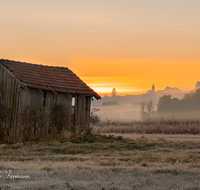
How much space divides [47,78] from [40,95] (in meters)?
2.16

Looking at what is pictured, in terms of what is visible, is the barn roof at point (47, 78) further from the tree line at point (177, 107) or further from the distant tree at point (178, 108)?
the distant tree at point (178, 108)

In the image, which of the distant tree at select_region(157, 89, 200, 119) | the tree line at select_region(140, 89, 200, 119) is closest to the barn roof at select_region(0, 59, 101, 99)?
the tree line at select_region(140, 89, 200, 119)

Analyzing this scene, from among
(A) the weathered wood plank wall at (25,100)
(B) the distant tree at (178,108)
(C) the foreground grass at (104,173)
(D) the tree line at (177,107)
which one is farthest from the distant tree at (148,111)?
(C) the foreground grass at (104,173)

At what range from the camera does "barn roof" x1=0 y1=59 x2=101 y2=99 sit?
719 inches

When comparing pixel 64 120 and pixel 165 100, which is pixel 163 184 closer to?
pixel 64 120

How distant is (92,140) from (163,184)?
9491 mm

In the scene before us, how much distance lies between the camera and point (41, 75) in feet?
65.7

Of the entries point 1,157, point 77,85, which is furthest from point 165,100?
point 1,157

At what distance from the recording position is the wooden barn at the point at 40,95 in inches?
683

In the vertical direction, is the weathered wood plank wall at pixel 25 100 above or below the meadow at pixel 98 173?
above

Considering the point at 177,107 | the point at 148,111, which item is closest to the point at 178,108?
the point at 177,107

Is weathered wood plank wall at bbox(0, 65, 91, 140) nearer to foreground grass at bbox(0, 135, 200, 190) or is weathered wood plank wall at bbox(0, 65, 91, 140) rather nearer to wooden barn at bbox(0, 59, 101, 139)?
wooden barn at bbox(0, 59, 101, 139)

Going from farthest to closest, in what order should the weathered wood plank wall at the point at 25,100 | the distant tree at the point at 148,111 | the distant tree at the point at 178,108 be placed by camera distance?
1. the distant tree at the point at 148,111
2. the distant tree at the point at 178,108
3. the weathered wood plank wall at the point at 25,100

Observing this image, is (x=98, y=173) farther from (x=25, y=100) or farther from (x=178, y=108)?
(x=178, y=108)
